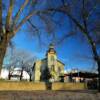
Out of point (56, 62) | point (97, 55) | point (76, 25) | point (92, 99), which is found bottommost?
point (92, 99)

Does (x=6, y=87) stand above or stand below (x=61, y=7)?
below

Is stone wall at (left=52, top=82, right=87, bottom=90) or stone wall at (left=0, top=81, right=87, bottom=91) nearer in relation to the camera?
stone wall at (left=0, top=81, right=87, bottom=91)

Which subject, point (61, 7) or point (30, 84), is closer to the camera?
point (61, 7)

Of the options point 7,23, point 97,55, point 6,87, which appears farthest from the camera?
point 6,87

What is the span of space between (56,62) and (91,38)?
91061 mm

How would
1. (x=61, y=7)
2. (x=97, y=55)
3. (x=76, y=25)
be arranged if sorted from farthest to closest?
(x=97, y=55), (x=76, y=25), (x=61, y=7)

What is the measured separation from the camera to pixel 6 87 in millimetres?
42062

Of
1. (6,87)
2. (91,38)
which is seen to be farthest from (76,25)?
(6,87)

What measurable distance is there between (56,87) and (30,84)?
13.4 ft

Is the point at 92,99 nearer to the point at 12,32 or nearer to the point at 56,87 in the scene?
the point at 12,32

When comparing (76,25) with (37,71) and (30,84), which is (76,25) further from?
(37,71)

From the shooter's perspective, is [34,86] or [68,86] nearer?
[34,86]

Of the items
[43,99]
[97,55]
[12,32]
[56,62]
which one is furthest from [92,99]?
[56,62]

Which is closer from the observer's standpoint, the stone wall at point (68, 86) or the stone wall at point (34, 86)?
the stone wall at point (34, 86)
